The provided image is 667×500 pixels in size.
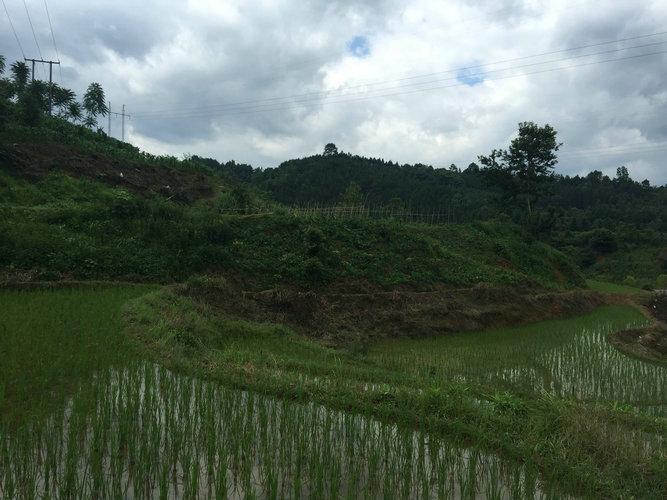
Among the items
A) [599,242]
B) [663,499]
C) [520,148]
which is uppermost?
[520,148]

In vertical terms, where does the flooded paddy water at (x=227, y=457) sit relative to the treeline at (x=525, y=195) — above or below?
below

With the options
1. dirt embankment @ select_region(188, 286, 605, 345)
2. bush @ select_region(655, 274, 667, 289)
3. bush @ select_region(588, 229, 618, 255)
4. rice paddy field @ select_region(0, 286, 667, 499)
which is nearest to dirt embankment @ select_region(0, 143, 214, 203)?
dirt embankment @ select_region(188, 286, 605, 345)

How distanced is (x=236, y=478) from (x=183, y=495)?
52cm

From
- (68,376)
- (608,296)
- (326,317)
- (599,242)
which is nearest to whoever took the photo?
(68,376)

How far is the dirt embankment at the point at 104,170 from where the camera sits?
2380cm

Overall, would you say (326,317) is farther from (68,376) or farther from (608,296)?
(608,296)

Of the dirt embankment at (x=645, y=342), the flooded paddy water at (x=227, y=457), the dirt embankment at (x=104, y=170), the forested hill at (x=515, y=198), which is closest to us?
the flooded paddy water at (x=227, y=457)

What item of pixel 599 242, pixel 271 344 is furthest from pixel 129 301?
pixel 599 242

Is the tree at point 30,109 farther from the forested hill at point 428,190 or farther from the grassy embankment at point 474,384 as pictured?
the forested hill at point 428,190

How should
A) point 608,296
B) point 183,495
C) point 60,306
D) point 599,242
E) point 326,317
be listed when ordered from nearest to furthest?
point 183,495 → point 60,306 → point 326,317 → point 608,296 → point 599,242

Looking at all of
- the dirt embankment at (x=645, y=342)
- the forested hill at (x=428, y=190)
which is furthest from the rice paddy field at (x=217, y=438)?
the forested hill at (x=428, y=190)

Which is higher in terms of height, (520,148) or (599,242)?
(520,148)

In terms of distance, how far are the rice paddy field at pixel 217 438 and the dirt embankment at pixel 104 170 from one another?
19331 mm

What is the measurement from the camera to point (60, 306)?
34.1 ft
